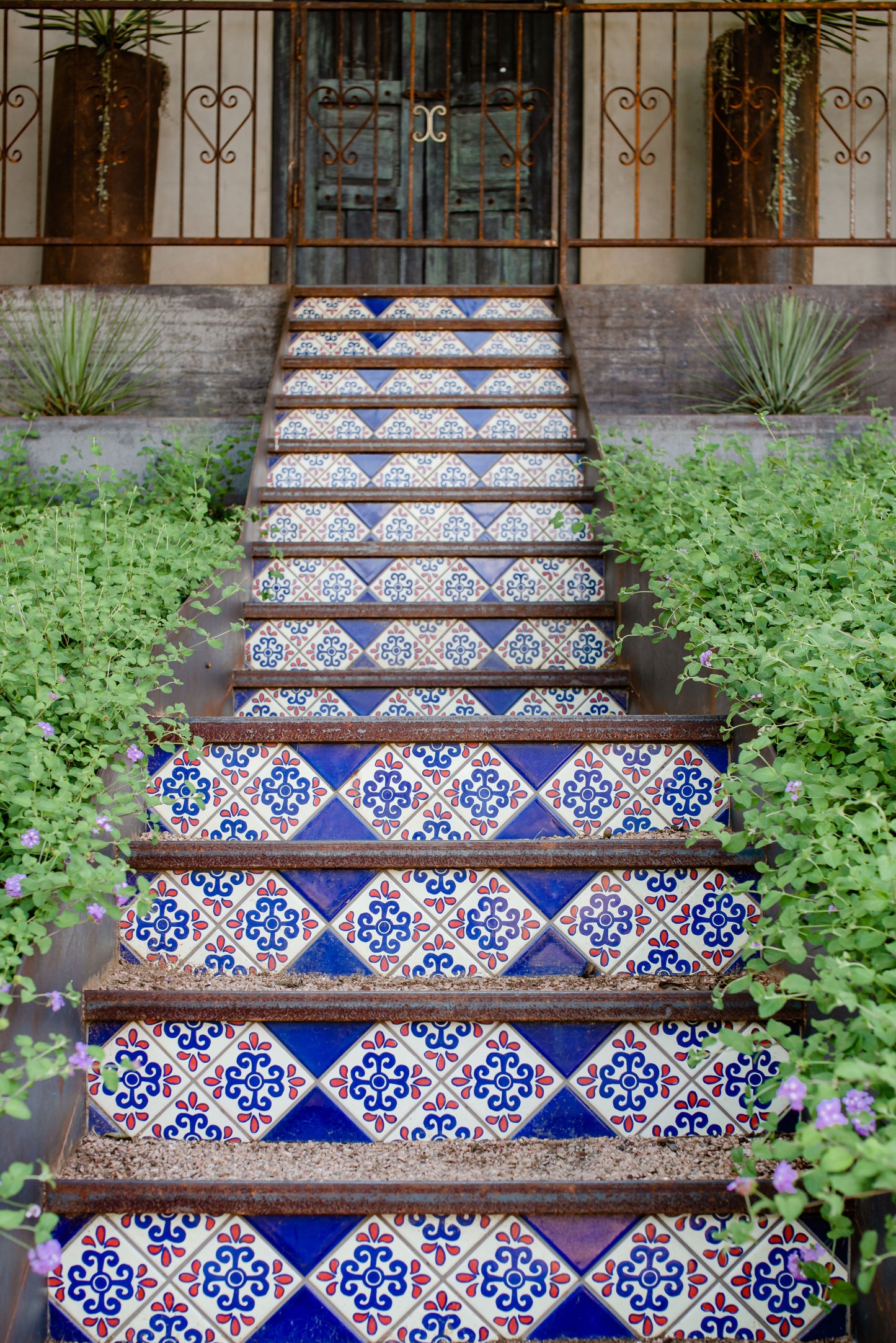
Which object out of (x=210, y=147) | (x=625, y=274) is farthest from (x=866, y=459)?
(x=210, y=147)

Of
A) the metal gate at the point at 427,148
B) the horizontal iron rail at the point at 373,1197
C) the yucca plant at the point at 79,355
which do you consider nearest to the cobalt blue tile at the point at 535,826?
the horizontal iron rail at the point at 373,1197

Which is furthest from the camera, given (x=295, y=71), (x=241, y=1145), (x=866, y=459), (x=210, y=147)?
(x=210, y=147)

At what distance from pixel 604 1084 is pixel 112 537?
1.47 metres

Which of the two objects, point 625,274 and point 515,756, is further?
point 625,274

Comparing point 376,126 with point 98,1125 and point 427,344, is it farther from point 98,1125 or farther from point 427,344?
point 98,1125

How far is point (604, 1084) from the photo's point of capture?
4.76 ft

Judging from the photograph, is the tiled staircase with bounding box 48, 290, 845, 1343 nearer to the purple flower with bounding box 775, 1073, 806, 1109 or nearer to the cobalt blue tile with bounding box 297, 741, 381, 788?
the cobalt blue tile with bounding box 297, 741, 381, 788

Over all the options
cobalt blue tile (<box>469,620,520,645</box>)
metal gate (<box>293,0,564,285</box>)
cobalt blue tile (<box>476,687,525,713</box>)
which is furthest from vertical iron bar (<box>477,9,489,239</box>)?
cobalt blue tile (<box>476,687,525,713</box>)

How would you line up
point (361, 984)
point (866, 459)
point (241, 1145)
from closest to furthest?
1. point (241, 1145)
2. point (361, 984)
3. point (866, 459)

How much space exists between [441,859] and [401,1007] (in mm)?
248

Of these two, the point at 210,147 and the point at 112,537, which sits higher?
the point at 210,147

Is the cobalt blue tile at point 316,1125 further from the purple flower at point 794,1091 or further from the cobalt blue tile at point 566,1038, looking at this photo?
the purple flower at point 794,1091

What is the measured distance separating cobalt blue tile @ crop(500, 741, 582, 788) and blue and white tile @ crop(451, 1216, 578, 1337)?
72cm

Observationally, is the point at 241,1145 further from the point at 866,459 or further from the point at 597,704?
the point at 866,459
